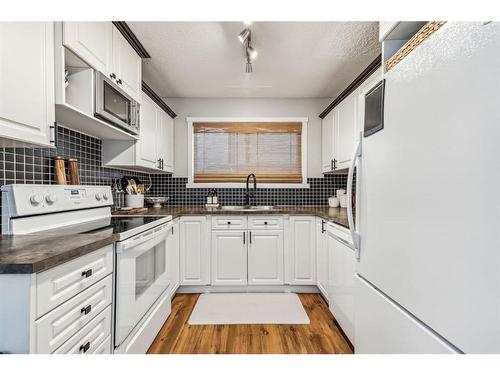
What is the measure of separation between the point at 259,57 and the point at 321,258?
6.42 ft

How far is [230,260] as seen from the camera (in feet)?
9.16

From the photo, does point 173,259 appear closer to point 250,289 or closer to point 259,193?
point 250,289

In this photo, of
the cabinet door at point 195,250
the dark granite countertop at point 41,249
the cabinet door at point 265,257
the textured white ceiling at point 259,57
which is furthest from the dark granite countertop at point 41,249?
the cabinet door at point 265,257

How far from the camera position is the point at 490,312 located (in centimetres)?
63

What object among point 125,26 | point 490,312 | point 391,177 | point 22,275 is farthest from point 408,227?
point 125,26

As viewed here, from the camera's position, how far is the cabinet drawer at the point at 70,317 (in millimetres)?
859

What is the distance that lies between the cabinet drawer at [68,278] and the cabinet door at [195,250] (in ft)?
4.91

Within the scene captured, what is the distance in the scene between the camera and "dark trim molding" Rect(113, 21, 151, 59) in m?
1.84

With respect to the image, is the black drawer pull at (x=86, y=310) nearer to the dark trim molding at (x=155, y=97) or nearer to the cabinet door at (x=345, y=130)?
the dark trim molding at (x=155, y=97)

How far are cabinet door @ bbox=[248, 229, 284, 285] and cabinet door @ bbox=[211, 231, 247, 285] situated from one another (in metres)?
0.07

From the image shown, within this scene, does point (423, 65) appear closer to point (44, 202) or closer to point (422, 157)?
point (422, 157)

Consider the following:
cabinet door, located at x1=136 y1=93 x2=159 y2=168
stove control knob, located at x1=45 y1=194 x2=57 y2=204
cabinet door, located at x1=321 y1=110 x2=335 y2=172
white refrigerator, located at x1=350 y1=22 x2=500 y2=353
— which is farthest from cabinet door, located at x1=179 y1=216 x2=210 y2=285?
white refrigerator, located at x1=350 y1=22 x2=500 y2=353
